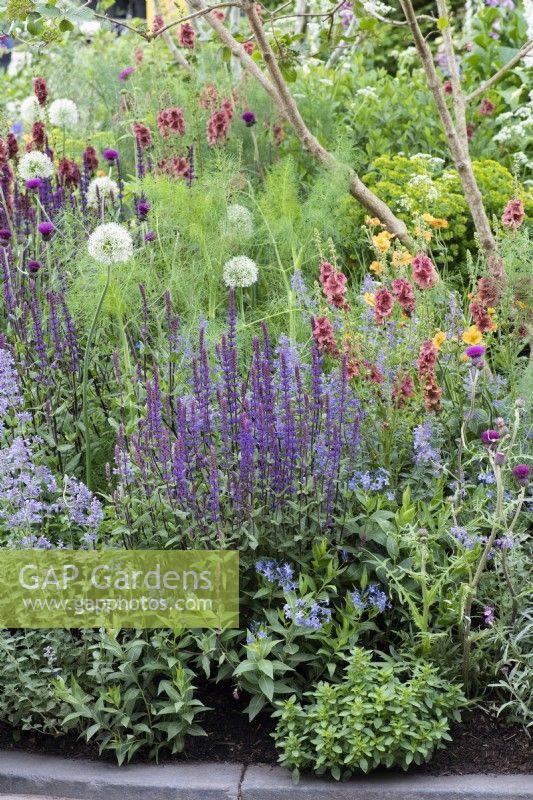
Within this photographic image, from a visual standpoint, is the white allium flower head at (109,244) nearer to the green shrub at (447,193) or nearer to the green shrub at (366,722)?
the green shrub at (366,722)

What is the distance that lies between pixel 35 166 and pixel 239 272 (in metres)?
1.08

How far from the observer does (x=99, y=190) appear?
5.06 meters

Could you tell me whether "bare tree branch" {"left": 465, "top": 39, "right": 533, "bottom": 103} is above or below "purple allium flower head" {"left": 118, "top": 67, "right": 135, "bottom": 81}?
below

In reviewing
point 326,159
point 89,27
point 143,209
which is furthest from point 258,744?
point 89,27

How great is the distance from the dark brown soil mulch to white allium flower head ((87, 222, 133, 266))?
1.58m

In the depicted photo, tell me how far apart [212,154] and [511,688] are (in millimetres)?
4029

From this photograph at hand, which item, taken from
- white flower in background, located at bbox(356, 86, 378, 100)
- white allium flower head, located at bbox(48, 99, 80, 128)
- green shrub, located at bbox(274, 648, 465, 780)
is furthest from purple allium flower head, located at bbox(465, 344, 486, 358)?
white flower in background, located at bbox(356, 86, 378, 100)

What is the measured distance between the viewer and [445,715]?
10.4 feet

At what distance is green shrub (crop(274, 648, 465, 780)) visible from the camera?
295 cm

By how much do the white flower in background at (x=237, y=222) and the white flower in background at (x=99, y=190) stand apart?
0.57 m

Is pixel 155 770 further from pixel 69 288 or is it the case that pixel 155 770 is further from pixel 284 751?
pixel 69 288

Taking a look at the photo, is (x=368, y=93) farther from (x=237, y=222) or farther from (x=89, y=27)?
(x=89, y=27)

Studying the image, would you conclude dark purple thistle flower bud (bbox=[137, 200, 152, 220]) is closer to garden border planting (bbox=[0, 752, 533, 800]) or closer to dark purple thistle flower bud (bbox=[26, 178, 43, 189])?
dark purple thistle flower bud (bbox=[26, 178, 43, 189])

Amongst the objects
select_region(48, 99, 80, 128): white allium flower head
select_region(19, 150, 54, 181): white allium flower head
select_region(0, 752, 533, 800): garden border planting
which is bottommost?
select_region(0, 752, 533, 800): garden border planting
